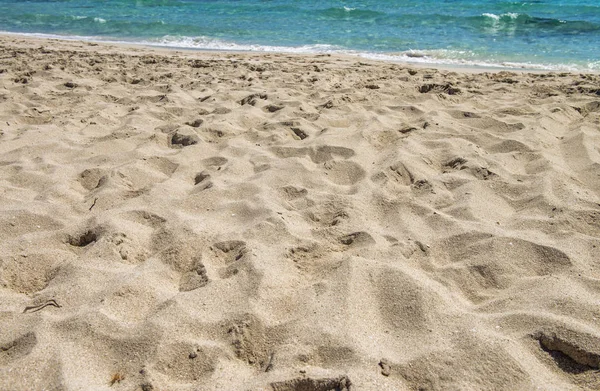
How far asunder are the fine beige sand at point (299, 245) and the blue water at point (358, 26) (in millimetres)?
4497

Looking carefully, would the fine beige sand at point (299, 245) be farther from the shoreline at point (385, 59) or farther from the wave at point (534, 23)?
the wave at point (534, 23)

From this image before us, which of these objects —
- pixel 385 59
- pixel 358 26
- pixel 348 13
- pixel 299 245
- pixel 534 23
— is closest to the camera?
pixel 299 245

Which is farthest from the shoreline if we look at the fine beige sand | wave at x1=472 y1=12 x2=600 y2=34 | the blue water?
wave at x1=472 y1=12 x2=600 y2=34

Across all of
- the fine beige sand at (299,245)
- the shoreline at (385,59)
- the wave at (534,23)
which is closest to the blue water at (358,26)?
the wave at (534,23)

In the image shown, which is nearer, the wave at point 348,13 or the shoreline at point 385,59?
the shoreline at point 385,59

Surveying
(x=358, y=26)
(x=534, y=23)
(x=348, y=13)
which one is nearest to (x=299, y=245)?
(x=358, y=26)

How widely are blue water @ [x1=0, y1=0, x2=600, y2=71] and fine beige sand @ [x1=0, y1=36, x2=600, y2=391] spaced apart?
4497 millimetres

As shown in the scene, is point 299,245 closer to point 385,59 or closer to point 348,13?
point 385,59

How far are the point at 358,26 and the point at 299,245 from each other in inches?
412

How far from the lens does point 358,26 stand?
12258mm

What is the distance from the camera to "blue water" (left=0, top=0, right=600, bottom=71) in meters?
9.41

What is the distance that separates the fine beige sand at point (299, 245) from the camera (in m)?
1.97

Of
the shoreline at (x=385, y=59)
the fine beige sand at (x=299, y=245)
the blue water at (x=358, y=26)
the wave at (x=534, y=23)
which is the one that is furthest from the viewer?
the wave at (x=534, y=23)

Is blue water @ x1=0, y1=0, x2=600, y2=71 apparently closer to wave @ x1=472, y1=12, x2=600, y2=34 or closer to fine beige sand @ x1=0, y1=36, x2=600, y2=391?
wave @ x1=472, y1=12, x2=600, y2=34
